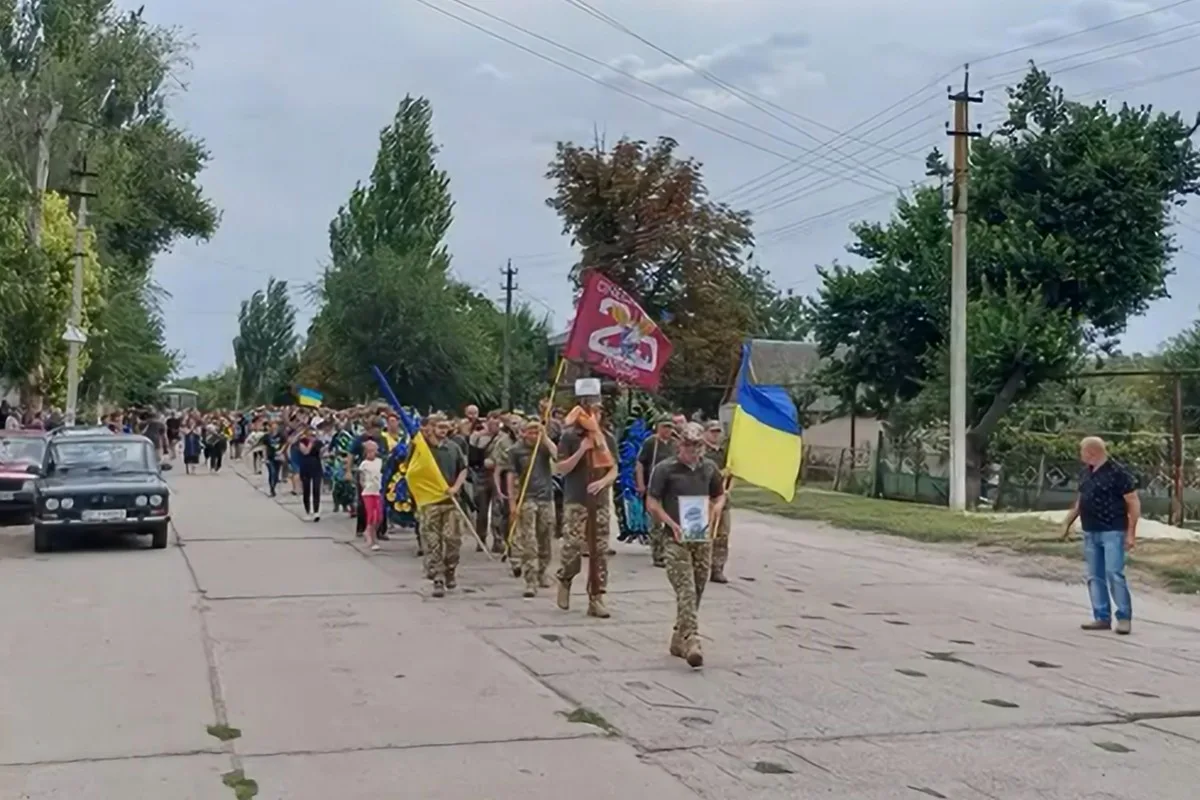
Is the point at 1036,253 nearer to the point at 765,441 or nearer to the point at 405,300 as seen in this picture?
the point at 765,441

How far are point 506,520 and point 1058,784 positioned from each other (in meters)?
11.0

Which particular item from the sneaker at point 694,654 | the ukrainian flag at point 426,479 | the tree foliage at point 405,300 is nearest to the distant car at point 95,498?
the ukrainian flag at point 426,479

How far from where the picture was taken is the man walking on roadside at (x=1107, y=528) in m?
13.1

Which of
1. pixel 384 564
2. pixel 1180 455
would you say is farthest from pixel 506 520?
pixel 1180 455

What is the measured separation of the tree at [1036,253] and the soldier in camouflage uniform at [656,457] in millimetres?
13806

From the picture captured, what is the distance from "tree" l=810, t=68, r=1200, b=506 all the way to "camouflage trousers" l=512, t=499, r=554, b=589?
16693 millimetres

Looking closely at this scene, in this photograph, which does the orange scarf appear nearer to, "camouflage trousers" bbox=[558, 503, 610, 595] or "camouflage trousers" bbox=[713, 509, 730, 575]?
"camouflage trousers" bbox=[558, 503, 610, 595]

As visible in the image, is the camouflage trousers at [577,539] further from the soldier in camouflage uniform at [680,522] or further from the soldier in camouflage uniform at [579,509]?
the soldier in camouflage uniform at [680,522]

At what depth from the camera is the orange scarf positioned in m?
14.0

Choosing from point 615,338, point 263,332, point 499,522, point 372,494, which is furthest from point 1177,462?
point 263,332

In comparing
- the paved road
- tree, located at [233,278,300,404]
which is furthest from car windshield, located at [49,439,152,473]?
tree, located at [233,278,300,404]

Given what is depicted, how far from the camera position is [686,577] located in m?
10.9

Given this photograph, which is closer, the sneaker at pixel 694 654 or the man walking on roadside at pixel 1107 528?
the sneaker at pixel 694 654

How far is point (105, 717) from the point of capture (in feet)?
29.8
